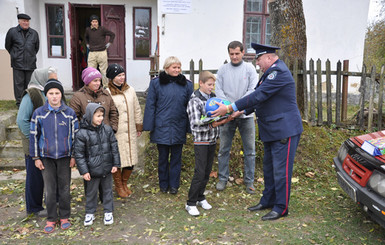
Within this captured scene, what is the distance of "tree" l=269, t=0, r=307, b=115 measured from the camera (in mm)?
6137

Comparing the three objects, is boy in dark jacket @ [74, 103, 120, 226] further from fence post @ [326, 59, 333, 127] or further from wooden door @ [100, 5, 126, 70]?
wooden door @ [100, 5, 126, 70]

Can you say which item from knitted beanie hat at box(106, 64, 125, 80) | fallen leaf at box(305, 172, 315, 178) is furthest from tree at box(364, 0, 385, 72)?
knitted beanie hat at box(106, 64, 125, 80)

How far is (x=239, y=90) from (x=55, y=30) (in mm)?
6996

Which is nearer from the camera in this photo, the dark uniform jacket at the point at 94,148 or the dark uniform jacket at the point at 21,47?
the dark uniform jacket at the point at 94,148

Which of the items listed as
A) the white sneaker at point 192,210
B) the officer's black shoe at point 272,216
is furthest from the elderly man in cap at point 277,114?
the white sneaker at point 192,210

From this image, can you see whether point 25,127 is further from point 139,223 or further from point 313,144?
point 313,144

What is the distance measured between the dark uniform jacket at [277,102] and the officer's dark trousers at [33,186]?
2472 millimetres

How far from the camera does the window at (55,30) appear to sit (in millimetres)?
9266

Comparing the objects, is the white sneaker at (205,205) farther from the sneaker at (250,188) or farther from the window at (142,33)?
the window at (142,33)

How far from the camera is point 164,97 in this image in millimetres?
4316

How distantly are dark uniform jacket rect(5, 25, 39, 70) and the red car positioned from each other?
6245 millimetres

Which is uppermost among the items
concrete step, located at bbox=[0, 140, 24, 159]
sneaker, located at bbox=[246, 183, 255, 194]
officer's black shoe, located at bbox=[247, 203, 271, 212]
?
concrete step, located at bbox=[0, 140, 24, 159]

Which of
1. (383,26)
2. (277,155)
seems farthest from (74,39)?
(383,26)

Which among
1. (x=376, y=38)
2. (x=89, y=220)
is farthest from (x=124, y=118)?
(x=376, y=38)
